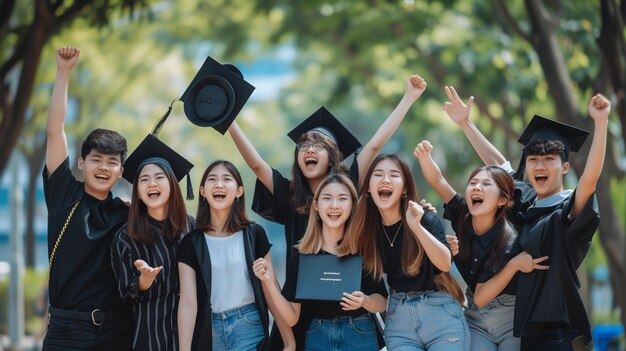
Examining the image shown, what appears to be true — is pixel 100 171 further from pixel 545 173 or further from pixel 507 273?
pixel 545 173

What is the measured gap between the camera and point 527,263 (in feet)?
19.4

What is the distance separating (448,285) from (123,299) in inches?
74.6

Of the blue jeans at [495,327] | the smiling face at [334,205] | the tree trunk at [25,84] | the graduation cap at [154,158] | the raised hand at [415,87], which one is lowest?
the blue jeans at [495,327]

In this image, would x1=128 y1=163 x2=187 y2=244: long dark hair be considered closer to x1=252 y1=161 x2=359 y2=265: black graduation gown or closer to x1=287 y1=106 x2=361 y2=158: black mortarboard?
x1=252 y1=161 x2=359 y2=265: black graduation gown

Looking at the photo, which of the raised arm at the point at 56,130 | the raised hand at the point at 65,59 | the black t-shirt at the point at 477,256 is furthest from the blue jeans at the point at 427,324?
the raised hand at the point at 65,59

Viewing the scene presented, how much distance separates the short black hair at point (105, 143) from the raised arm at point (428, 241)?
1847mm

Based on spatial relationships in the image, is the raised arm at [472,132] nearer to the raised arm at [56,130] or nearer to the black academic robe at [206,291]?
the black academic robe at [206,291]

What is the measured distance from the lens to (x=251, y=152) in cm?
657

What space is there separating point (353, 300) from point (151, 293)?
1.19m

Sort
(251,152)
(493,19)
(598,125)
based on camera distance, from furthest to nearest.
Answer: (493,19) < (251,152) < (598,125)

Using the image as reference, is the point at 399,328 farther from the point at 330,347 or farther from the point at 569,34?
the point at 569,34

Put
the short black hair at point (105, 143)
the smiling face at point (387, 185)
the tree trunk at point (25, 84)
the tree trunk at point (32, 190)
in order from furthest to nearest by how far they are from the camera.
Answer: the tree trunk at point (32, 190), the tree trunk at point (25, 84), the short black hair at point (105, 143), the smiling face at point (387, 185)

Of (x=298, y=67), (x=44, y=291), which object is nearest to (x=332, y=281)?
(x=44, y=291)

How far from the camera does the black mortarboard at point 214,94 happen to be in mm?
6422
